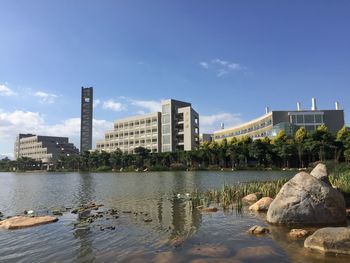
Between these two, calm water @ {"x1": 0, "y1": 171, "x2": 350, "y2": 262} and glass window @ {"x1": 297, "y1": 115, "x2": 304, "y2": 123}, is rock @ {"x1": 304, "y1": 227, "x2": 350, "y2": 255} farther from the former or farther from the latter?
glass window @ {"x1": 297, "y1": 115, "x2": 304, "y2": 123}

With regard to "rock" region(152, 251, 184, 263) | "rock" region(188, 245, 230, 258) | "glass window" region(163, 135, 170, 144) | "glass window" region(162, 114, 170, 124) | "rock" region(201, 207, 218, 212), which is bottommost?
"rock" region(152, 251, 184, 263)

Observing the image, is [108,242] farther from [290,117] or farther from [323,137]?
[290,117]

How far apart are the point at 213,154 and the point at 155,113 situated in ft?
201

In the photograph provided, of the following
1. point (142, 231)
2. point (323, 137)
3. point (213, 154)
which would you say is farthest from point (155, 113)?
point (142, 231)

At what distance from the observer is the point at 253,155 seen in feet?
396

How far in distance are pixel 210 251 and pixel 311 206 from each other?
278 inches

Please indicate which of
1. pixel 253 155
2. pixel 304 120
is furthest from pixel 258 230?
pixel 304 120

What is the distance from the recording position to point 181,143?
6826 inches

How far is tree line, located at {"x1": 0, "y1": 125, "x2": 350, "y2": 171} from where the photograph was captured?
10531 cm

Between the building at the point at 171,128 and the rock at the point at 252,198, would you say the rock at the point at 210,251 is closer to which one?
the rock at the point at 252,198

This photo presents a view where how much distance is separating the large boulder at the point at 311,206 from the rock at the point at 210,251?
18.1 ft

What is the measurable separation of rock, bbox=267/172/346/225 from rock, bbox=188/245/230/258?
5.53 m

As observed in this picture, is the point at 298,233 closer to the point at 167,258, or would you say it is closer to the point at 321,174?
the point at 167,258

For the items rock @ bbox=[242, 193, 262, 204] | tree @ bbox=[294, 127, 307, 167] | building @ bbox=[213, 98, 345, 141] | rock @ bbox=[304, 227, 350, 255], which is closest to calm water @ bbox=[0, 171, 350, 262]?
rock @ bbox=[304, 227, 350, 255]
